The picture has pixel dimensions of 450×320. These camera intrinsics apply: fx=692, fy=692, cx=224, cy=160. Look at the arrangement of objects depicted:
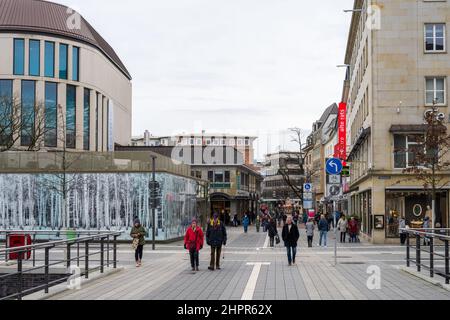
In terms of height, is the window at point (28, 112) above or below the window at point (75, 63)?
below

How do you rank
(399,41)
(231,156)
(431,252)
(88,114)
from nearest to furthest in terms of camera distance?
(431,252)
(399,41)
(88,114)
(231,156)

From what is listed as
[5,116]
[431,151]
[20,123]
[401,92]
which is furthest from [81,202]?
[20,123]

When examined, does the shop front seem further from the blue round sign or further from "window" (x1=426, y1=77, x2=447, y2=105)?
the blue round sign

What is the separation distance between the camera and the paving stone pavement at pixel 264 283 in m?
14.1

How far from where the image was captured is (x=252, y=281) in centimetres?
1725

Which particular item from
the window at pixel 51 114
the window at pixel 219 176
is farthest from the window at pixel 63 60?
the window at pixel 219 176

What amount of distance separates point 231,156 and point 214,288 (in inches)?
2858

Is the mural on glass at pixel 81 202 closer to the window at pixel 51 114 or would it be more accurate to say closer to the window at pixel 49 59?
the window at pixel 51 114

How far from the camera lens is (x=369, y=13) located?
1507 inches

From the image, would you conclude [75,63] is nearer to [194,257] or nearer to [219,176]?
[219,176]

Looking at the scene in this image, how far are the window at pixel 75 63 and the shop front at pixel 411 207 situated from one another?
43218mm

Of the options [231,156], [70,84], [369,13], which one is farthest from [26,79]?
[369,13]
